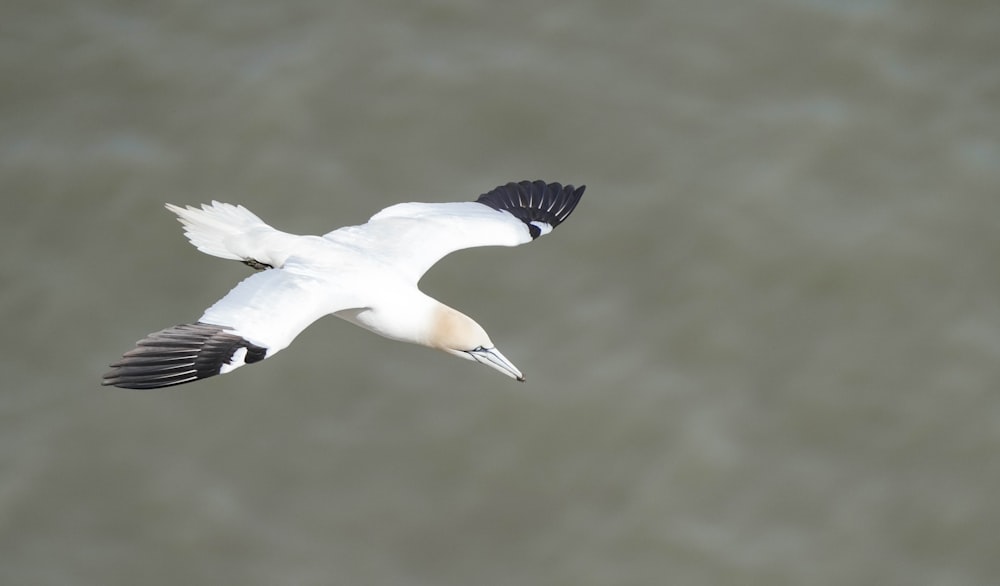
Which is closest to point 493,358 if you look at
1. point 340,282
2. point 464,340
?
point 464,340

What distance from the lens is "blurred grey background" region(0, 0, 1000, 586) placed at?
35.6ft

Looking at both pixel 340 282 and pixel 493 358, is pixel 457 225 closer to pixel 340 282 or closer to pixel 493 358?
pixel 493 358

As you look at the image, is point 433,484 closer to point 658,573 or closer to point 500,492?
point 500,492

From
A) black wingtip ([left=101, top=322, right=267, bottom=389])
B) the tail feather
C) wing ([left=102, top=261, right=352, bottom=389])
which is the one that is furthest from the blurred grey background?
black wingtip ([left=101, top=322, right=267, bottom=389])

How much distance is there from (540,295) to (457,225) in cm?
137

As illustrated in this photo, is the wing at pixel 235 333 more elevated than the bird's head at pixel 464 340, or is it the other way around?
the bird's head at pixel 464 340

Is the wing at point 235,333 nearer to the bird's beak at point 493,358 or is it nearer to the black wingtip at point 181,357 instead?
the black wingtip at point 181,357

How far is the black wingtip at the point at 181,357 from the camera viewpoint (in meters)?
8.75

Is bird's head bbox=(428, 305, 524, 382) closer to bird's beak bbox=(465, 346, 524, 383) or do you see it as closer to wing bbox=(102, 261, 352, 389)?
bird's beak bbox=(465, 346, 524, 383)

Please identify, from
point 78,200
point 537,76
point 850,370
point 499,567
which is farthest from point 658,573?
point 78,200

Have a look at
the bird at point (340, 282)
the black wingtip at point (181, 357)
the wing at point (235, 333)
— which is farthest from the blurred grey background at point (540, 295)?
the black wingtip at point (181, 357)

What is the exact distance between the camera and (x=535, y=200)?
37.8 ft

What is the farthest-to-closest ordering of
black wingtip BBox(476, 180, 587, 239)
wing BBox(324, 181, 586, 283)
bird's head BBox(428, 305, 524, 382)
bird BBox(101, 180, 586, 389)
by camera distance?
black wingtip BBox(476, 180, 587, 239)
wing BBox(324, 181, 586, 283)
bird's head BBox(428, 305, 524, 382)
bird BBox(101, 180, 586, 389)

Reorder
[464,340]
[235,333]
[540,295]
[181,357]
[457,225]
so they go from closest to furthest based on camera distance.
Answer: [181,357]
[235,333]
[464,340]
[457,225]
[540,295]
